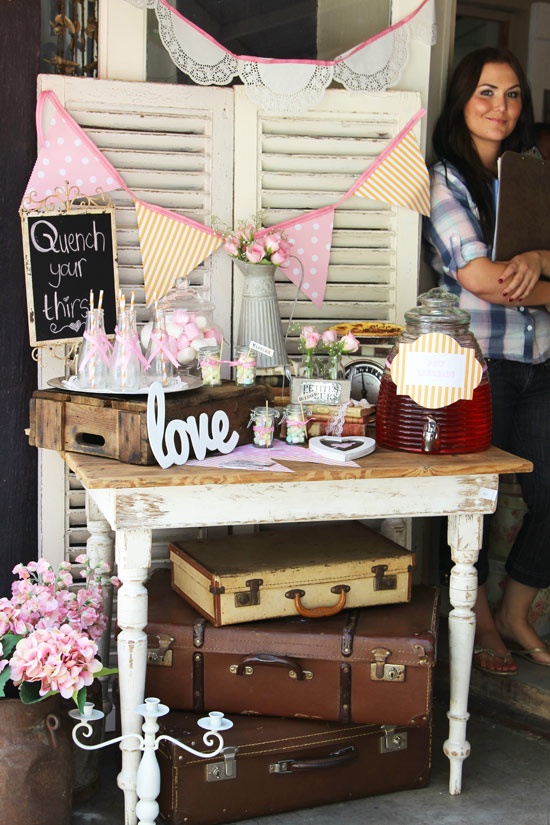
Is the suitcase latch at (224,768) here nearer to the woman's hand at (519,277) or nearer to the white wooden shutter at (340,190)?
the white wooden shutter at (340,190)

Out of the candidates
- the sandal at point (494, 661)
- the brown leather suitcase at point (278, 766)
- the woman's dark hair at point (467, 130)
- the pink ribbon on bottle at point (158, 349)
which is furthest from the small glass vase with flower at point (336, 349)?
the sandal at point (494, 661)

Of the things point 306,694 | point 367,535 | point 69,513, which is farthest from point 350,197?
point 306,694

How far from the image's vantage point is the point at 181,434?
7.88ft

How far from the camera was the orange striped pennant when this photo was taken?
308 centimetres

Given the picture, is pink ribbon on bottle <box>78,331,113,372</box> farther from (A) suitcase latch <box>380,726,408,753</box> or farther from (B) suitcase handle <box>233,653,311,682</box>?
(A) suitcase latch <box>380,726,408,753</box>

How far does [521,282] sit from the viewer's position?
3027mm

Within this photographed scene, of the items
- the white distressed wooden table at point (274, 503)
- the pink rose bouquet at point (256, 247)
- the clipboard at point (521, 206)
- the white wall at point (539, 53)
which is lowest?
the white distressed wooden table at point (274, 503)

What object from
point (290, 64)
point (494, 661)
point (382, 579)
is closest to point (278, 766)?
point (382, 579)

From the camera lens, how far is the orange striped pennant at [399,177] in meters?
3.08

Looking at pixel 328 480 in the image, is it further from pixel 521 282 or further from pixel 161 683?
pixel 521 282

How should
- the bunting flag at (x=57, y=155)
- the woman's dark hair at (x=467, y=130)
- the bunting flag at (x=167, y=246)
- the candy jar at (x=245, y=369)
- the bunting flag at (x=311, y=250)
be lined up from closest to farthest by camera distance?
1. the candy jar at (x=245, y=369)
2. the bunting flag at (x=57, y=155)
3. the bunting flag at (x=167, y=246)
4. the bunting flag at (x=311, y=250)
5. the woman's dark hair at (x=467, y=130)

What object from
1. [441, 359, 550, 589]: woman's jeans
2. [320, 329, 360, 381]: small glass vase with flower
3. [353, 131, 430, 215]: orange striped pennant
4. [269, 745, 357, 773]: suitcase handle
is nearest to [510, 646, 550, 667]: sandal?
[441, 359, 550, 589]: woman's jeans

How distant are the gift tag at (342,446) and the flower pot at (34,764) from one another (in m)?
0.86

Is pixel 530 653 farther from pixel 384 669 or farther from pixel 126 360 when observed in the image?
pixel 126 360
